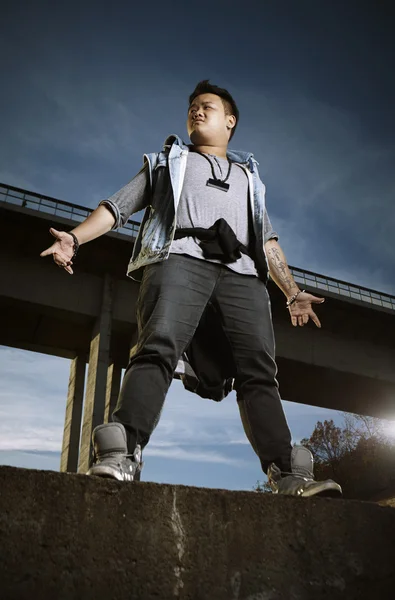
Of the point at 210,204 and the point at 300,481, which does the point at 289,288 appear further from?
the point at 300,481

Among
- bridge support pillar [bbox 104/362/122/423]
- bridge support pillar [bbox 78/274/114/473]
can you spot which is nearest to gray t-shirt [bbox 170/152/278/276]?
bridge support pillar [bbox 78/274/114/473]

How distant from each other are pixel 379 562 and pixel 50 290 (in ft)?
48.5

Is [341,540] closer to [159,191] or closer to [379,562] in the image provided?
[379,562]

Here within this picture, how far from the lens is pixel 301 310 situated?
11.0ft

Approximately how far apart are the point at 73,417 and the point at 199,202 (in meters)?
15.6

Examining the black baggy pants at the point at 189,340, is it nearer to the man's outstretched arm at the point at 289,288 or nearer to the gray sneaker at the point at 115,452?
the gray sneaker at the point at 115,452

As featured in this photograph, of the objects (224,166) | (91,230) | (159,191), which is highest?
(224,166)

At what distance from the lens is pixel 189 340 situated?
9.29 ft

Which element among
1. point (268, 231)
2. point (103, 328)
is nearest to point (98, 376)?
point (103, 328)

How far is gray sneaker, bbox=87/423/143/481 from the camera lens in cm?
228

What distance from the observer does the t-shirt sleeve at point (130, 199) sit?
10.2 feet

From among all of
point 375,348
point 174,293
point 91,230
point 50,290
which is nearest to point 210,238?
point 174,293

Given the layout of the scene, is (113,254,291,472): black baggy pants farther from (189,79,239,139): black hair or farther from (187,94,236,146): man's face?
(189,79,239,139): black hair

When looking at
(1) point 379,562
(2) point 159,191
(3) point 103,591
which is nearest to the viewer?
(3) point 103,591
